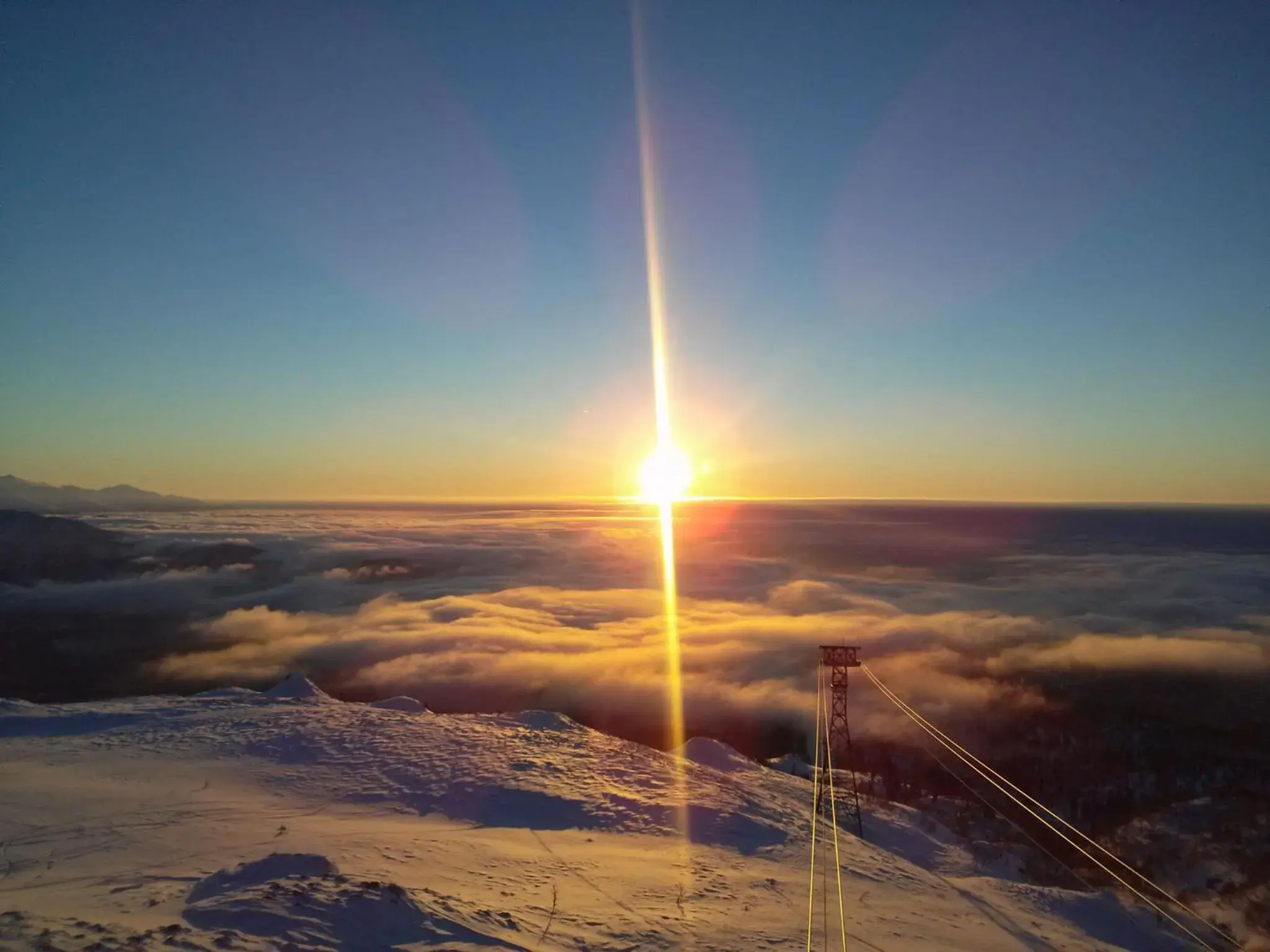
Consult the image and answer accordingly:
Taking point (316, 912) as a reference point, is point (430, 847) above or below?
below

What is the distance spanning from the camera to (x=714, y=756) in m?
37.0

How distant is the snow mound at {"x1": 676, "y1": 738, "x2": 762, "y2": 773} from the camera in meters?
36.0

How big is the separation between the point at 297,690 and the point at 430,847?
22.7 meters

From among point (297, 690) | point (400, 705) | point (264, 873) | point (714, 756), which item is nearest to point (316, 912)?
point (264, 873)

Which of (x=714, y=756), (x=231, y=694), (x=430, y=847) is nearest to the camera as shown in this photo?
(x=430, y=847)

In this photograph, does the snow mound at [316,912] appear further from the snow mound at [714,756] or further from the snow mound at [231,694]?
the snow mound at [231,694]

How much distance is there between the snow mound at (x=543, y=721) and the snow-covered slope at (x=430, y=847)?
0.19 meters

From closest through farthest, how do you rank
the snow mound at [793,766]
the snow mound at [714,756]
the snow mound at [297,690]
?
the snow mound at [714,756] → the snow mound at [297,690] → the snow mound at [793,766]

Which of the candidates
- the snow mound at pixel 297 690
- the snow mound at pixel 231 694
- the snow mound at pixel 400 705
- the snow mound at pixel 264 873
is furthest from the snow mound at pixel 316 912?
the snow mound at pixel 231 694

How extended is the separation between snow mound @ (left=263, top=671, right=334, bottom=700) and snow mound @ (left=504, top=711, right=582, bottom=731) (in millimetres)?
10420

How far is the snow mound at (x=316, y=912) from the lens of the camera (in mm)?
13562

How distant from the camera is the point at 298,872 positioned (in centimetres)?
1638

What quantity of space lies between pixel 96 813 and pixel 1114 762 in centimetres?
6620

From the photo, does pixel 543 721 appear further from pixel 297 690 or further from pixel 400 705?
pixel 297 690
